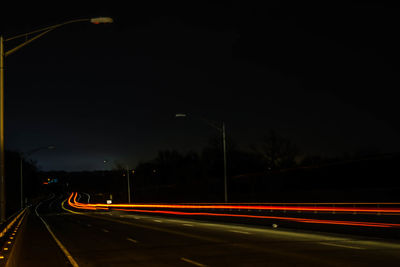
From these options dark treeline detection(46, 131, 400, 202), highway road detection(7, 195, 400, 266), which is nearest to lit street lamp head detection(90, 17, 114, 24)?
highway road detection(7, 195, 400, 266)

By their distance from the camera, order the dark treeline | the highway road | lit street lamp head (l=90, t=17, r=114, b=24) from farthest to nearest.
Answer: the dark treeline
lit street lamp head (l=90, t=17, r=114, b=24)
the highway road

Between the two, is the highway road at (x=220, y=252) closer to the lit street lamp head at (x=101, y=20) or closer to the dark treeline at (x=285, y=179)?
the lit street lamp head at (x=101, y=20)

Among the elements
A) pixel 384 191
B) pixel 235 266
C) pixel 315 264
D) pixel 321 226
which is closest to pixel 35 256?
pixel 235 266

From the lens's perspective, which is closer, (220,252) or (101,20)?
(101,20)

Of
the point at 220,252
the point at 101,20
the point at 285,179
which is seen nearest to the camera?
the point at 101,20

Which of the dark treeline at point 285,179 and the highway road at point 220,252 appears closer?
the highway road at point 220,252

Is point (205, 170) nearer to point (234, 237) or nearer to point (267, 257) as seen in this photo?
point (234, 237)

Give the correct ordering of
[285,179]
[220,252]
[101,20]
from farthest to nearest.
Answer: [285,179] → [220,252] → [101,20]

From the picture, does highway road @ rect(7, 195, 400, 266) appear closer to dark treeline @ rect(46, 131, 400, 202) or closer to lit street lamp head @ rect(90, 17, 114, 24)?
lit street lamp head @ rect(90, 17, 114, 24)

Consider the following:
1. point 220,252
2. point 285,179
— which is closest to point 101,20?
point 220,252

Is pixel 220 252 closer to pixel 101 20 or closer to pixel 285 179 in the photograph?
pixel 101 20

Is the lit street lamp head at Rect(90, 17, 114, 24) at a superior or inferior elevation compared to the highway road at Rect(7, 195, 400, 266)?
superior

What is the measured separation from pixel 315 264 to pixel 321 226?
38.0 feet

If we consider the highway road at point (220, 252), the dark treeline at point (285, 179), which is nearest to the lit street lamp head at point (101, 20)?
the highway road at point (220, 252)
